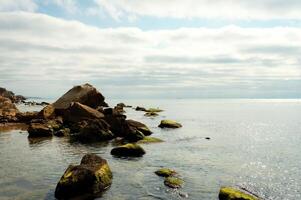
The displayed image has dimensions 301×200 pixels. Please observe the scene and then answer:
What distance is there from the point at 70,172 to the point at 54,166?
8670mm

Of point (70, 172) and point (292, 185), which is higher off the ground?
point (70, 172)

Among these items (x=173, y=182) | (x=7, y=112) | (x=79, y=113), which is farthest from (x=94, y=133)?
(x=7, y=112)

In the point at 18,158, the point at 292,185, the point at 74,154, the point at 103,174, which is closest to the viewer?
the point at 103,174

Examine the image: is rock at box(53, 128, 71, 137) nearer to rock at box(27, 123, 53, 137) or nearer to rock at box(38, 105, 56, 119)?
rock at box(27, 123, 53, 137)

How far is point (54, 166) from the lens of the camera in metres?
31.5

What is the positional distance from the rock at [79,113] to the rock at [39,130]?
23.0 ft

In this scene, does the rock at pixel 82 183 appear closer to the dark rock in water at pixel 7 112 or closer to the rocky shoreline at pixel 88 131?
the rocky shoreline at pixel 88 131

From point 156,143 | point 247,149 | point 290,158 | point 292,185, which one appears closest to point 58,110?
point 156,143

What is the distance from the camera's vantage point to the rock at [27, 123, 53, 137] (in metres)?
49.9

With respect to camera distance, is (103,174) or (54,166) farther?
(54,166)

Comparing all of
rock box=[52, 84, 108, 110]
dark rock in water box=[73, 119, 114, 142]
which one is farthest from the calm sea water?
rock box=[52, 84, 108, 110]

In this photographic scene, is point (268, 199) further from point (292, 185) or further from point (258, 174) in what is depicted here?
point (258, 174)

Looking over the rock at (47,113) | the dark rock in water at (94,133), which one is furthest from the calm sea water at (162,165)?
the rock at (47,113)

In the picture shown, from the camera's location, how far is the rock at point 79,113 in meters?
57.4
